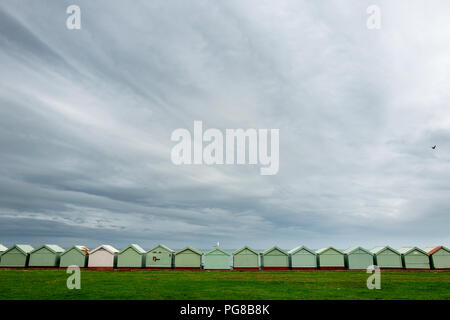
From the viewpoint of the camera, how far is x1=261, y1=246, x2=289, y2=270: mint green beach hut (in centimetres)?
6569

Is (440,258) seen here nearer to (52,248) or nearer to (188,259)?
(188,259)

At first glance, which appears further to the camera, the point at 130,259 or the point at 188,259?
the point at 130,259

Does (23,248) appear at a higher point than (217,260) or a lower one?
higher

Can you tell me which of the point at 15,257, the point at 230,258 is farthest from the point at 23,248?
Answer: the point at 230,258

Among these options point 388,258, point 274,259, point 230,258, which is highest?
point 388,258

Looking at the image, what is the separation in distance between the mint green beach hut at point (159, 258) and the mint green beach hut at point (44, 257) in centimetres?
1978

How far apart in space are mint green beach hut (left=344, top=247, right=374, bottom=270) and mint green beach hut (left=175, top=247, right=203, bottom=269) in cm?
3177

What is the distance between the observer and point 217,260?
65688mm

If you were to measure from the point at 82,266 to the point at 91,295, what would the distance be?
45.9 meters

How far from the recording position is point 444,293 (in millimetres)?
28078

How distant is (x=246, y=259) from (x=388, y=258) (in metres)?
30.1
